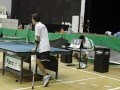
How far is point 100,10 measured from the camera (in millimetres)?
21766

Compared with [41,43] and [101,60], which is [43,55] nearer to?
[41,43]

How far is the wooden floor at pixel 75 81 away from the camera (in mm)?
7246

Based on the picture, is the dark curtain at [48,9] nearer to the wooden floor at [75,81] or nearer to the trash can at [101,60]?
the trash can at [101,60]

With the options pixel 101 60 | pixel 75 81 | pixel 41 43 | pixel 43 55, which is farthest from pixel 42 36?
pixel 101 60

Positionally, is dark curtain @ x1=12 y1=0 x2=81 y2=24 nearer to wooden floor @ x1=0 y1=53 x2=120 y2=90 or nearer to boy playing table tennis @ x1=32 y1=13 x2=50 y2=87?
wooden floor @ x1=0 y1=53 x2=120 y2=90

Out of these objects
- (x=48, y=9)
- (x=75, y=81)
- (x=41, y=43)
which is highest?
(x=48, y=9)

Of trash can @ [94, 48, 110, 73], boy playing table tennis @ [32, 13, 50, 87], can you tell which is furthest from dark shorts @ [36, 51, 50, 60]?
trash can @ [94, 48, 110, 73]

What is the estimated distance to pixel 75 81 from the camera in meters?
8.11

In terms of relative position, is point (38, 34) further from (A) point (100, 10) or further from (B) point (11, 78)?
(A) point (100, 10)

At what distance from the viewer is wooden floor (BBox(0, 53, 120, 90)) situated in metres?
7.25

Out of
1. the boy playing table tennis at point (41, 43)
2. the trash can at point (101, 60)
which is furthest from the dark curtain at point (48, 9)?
the boy playing table tennis at point (41, 43)

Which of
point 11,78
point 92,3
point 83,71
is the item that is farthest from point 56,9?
point 11,78

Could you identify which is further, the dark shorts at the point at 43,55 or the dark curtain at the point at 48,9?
the dark curtain at the point at 48,9

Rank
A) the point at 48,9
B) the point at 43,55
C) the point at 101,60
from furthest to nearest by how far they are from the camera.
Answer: the point at 48,9
the point at 101,60
the point at 43,55
